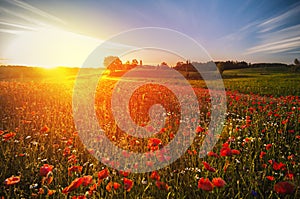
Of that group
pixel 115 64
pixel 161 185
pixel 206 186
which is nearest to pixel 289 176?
pixel 206 186

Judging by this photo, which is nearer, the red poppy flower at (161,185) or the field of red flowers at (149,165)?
the red poppy flower at (161,185)

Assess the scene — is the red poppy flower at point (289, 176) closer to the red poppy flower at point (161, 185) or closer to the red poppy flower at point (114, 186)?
the red poppy flower at point (161, 185)

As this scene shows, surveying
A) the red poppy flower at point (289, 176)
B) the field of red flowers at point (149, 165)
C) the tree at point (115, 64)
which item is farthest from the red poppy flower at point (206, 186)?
the tree at point (115, 64)

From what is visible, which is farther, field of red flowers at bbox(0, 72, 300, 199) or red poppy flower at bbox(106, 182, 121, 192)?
field of red flowers at bbox(0, 72, 300, 199)

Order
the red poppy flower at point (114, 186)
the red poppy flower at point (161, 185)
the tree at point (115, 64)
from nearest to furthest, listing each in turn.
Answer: the red poppy flower at point (114, 186) < the red poppy flower at point (161, 185) < the tree at point (115, 64)

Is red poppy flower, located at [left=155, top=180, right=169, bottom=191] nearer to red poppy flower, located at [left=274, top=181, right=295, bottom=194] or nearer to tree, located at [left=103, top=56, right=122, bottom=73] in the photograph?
red poppy flower, located at [left=274, top=181, right=295, bottom=194]

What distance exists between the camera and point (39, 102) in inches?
296

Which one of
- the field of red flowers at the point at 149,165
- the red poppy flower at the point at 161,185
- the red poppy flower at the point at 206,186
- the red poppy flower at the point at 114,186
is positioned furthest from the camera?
the field of red flowers at the point at 149,165

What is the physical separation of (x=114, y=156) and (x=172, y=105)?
4085mm

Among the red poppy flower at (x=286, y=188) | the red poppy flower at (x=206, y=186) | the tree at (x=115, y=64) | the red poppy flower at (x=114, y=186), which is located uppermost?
the tree at (x=115, y=64)

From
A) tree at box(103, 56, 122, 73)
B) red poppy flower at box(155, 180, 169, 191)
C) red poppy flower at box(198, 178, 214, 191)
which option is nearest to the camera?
red poppy flower at box(198, 178, 214, 191)

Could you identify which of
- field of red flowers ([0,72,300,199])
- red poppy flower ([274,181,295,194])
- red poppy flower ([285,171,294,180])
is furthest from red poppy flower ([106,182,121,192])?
red poppy flower ([285,171,294,180])

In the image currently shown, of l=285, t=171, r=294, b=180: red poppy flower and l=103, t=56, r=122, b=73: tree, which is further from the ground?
l=103, t=56, r=122, b=73: tree

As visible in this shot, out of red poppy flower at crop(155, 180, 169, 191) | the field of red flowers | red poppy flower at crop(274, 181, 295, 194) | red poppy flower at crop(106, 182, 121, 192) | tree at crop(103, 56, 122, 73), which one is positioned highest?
tree at crop(103, 56, 122, 73)
